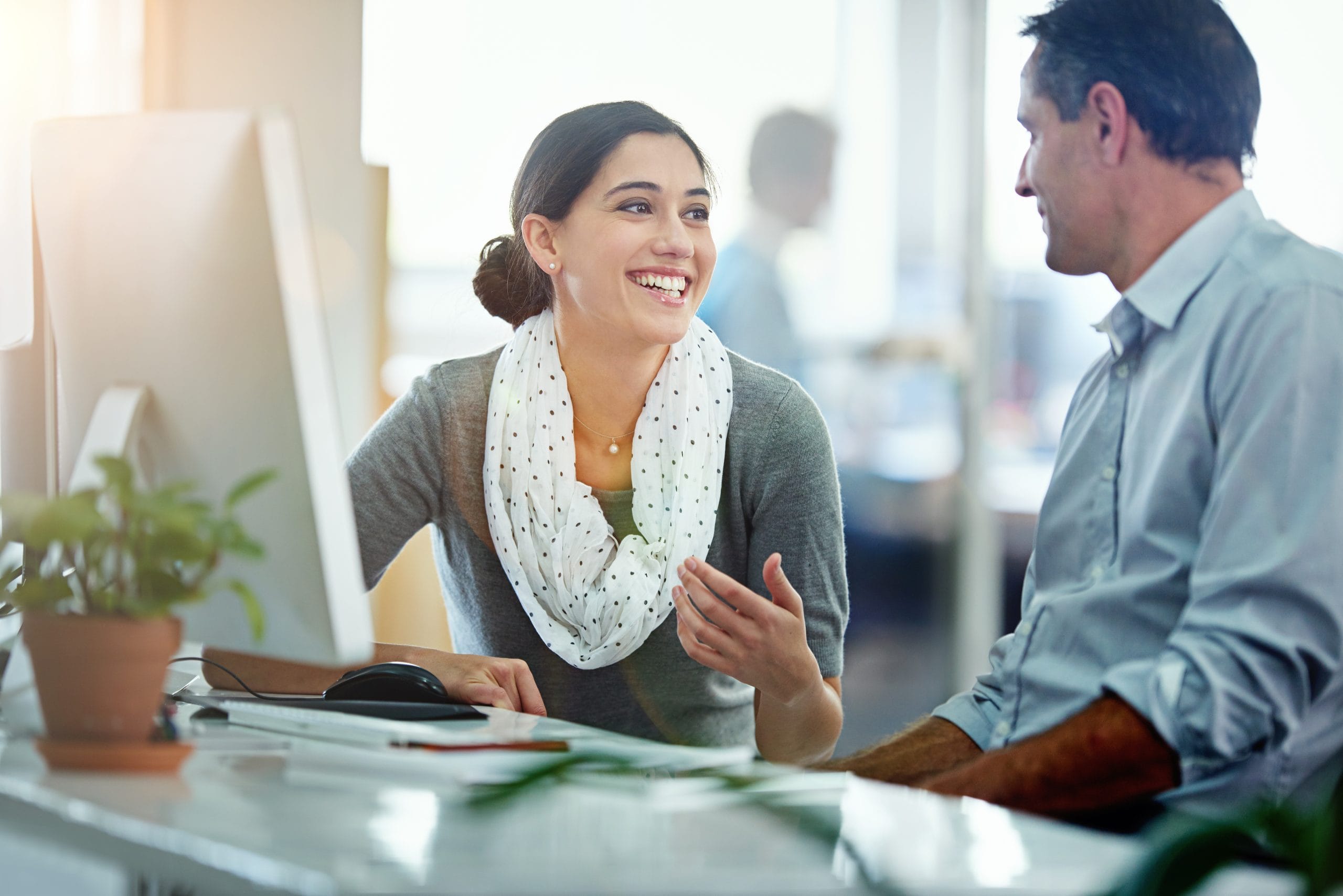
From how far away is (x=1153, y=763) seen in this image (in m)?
0.90

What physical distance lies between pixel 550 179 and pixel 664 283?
0.22m

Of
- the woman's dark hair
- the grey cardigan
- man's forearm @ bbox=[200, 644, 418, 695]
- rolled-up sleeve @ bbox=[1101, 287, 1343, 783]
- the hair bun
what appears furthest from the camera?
the hair bun

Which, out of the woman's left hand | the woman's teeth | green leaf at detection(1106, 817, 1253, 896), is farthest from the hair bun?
green leaf at detection(1106, 817, 1253, 896)

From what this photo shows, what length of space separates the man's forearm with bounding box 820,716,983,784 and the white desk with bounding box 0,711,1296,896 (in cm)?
42

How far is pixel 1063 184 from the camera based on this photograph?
1195 mm

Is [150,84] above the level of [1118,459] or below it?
above

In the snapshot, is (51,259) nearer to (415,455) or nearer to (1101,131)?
(415,455)

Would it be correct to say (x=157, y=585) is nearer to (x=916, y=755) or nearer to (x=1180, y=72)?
(x=916, y=755)

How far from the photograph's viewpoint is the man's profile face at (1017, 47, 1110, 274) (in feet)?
3.86

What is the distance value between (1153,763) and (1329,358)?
35 centimetres

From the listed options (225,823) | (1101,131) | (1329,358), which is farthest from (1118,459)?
(225,823)

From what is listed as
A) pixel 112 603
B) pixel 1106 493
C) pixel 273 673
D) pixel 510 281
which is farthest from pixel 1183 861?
pixel 510 281

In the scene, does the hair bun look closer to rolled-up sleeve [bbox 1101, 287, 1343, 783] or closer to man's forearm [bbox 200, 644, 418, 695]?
man's forearm [bbox 200, 644, 418, 695]

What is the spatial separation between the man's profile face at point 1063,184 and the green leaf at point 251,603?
2.86 ft
